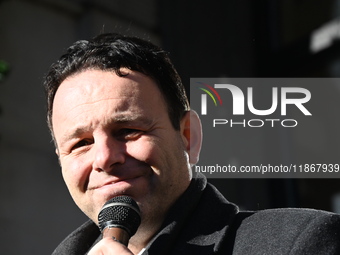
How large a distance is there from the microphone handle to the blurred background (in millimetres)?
4526

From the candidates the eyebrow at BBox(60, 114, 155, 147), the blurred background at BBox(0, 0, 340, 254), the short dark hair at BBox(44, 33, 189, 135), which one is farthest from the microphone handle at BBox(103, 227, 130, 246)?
the blurred background at BBox(0, 0, 340, 254)

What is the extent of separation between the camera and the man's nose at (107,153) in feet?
7.97

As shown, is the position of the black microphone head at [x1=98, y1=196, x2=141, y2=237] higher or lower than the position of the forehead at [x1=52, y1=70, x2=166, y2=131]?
lower

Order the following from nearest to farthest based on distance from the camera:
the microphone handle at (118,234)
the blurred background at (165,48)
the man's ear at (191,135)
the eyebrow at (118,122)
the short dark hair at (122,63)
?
1. the microphone handle at (118,234)
2. the eyebrow at (118,122)
3. the short dark hair at (122,63)
4. the man's ear at (191,135)
5. the blurred background at (165,48)

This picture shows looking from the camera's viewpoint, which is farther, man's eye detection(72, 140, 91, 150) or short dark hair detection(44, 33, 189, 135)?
short dark hair detection(44, 33, 189, 135)

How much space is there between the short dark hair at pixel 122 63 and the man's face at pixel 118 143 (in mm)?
41

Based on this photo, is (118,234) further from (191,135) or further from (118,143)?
(191,135)

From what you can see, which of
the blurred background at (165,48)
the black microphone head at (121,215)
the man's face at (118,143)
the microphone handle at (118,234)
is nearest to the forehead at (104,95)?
the man's face at (118,143)

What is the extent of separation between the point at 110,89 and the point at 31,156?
5.02 meters

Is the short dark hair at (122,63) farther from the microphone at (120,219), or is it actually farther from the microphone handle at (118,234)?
the microphone handle at (118,234)

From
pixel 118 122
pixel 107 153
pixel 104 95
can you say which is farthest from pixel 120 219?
pixel 104 95

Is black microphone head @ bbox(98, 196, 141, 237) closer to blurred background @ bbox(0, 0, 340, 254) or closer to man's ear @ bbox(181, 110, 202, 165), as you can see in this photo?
man's ear @ bbox(181, 110, 202, 165)

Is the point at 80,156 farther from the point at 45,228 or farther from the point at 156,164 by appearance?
the point at 45,228

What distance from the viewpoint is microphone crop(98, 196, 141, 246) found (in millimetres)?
2186
